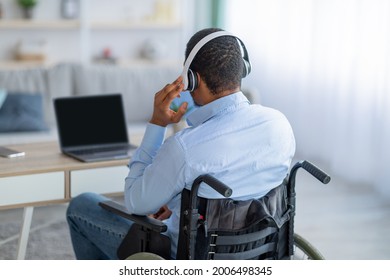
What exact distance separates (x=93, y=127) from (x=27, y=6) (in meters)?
3.13

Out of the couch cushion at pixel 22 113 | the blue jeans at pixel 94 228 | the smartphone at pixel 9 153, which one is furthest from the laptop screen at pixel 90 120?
the couch cushion at pixel 22 113

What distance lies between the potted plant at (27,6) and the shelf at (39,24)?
5cm

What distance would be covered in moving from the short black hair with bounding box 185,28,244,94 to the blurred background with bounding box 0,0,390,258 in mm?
1638

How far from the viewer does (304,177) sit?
194 inches

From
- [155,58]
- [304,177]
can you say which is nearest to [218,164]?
[304,177]

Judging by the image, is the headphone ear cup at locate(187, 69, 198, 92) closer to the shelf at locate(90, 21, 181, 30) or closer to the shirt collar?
the shirt collar

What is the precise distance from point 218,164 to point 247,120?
174mm

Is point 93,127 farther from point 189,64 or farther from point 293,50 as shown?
point 293,50

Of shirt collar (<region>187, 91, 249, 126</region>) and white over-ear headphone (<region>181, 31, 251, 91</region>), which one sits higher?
white over-ear headphone (<region>181, 31, 251, 91</region>)

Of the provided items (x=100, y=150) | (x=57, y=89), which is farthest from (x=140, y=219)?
(x=57, y=89)

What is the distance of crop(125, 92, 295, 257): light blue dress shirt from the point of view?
6.81 feet

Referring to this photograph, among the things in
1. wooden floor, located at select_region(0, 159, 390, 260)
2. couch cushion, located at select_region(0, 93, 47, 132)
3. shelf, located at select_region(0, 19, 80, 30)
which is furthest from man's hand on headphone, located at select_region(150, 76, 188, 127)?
shelf, located at select_region(0, 19, 80, 30)

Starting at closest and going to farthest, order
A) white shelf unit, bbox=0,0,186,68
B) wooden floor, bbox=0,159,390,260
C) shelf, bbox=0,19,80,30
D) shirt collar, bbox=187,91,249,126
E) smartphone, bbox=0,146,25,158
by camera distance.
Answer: shirt collar, bbox=187,91,249,126, smartphone, bbox=0,146,25,158, wooden floor, bbox=0,159,390,260, shelf, bbox=0,19,80,30, white shelf unit, bbox=0,0,186,68

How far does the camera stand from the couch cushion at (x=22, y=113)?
4461 millimetres
